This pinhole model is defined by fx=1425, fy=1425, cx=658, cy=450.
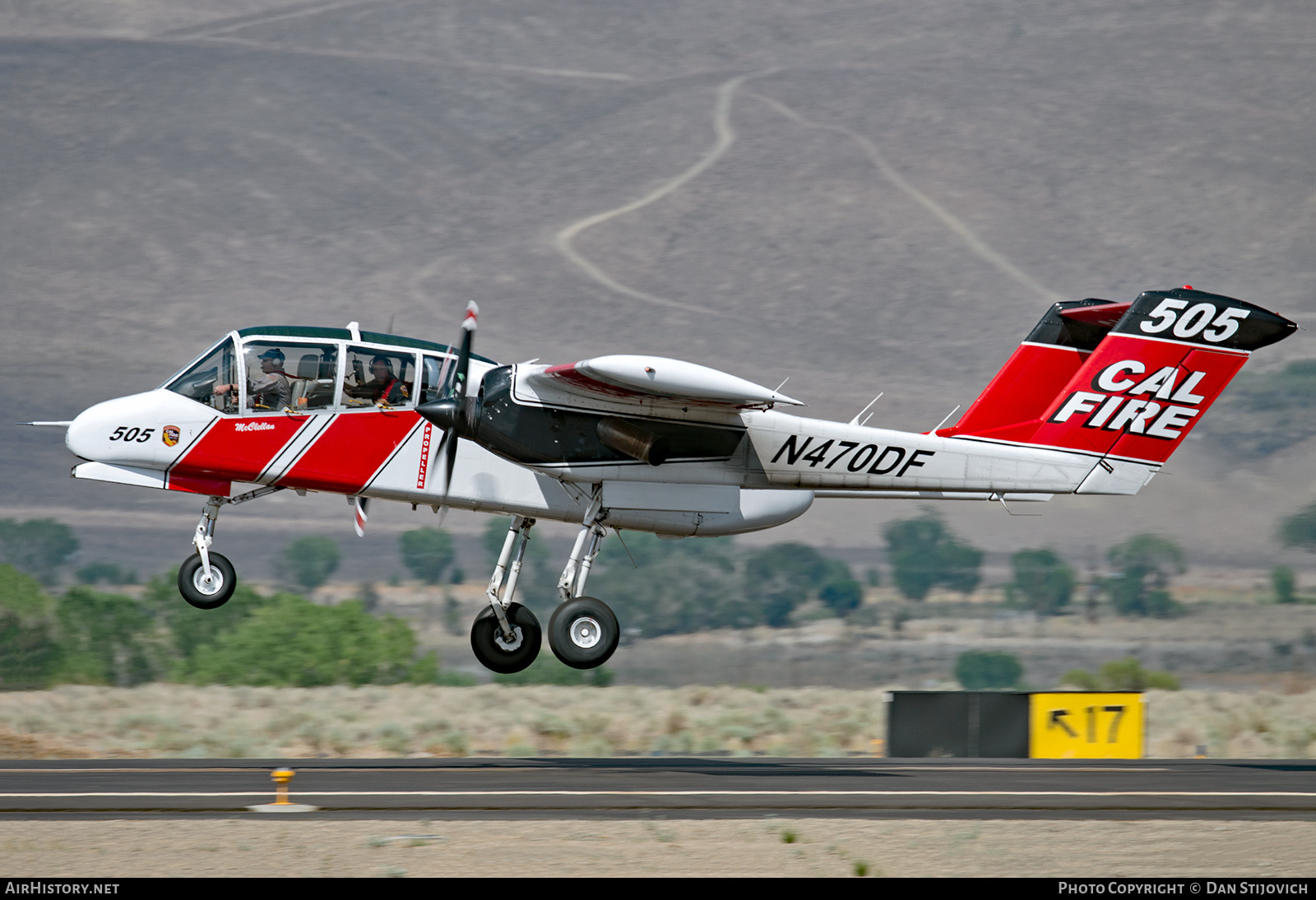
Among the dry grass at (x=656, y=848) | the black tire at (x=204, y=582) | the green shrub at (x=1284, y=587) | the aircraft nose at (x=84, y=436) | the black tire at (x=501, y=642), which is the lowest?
the dry grass at (x=656, y=848)

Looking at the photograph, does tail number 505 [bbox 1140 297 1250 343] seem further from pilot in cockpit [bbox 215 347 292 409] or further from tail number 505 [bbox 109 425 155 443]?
tail number 505 [bbox 109 425 155 443]

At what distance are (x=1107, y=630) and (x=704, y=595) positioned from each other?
19916 millimetres

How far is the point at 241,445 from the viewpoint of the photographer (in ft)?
61.6

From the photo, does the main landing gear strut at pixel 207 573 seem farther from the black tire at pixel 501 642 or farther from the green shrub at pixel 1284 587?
the green shrub at pixel 1284 587

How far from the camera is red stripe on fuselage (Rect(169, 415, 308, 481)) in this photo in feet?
61.5

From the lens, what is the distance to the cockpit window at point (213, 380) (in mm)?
18797

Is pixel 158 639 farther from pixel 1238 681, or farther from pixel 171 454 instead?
pixel 1238 681

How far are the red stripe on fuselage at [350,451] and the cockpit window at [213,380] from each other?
3.95 ft

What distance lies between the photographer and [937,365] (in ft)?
301

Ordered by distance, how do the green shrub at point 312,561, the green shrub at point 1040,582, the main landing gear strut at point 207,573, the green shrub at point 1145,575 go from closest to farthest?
the main landing gear strut at point 207,573
the green shrub at point 1145,575
the green shrub at point 1040,582
the green shrub at point 312,561

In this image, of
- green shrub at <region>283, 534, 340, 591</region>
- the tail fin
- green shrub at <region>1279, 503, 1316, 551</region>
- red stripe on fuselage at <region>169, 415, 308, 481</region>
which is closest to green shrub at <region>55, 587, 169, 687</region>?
green shrub at <region>283, 534, 340, 591</region>

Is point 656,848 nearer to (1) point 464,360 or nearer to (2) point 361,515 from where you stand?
(1) point 464,360

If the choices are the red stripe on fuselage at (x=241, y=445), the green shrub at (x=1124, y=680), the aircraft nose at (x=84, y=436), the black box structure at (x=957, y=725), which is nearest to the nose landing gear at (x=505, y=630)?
→ the red stripe on fuselage at (x=241, y=445)

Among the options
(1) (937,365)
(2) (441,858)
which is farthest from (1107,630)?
(2) (441,858)
